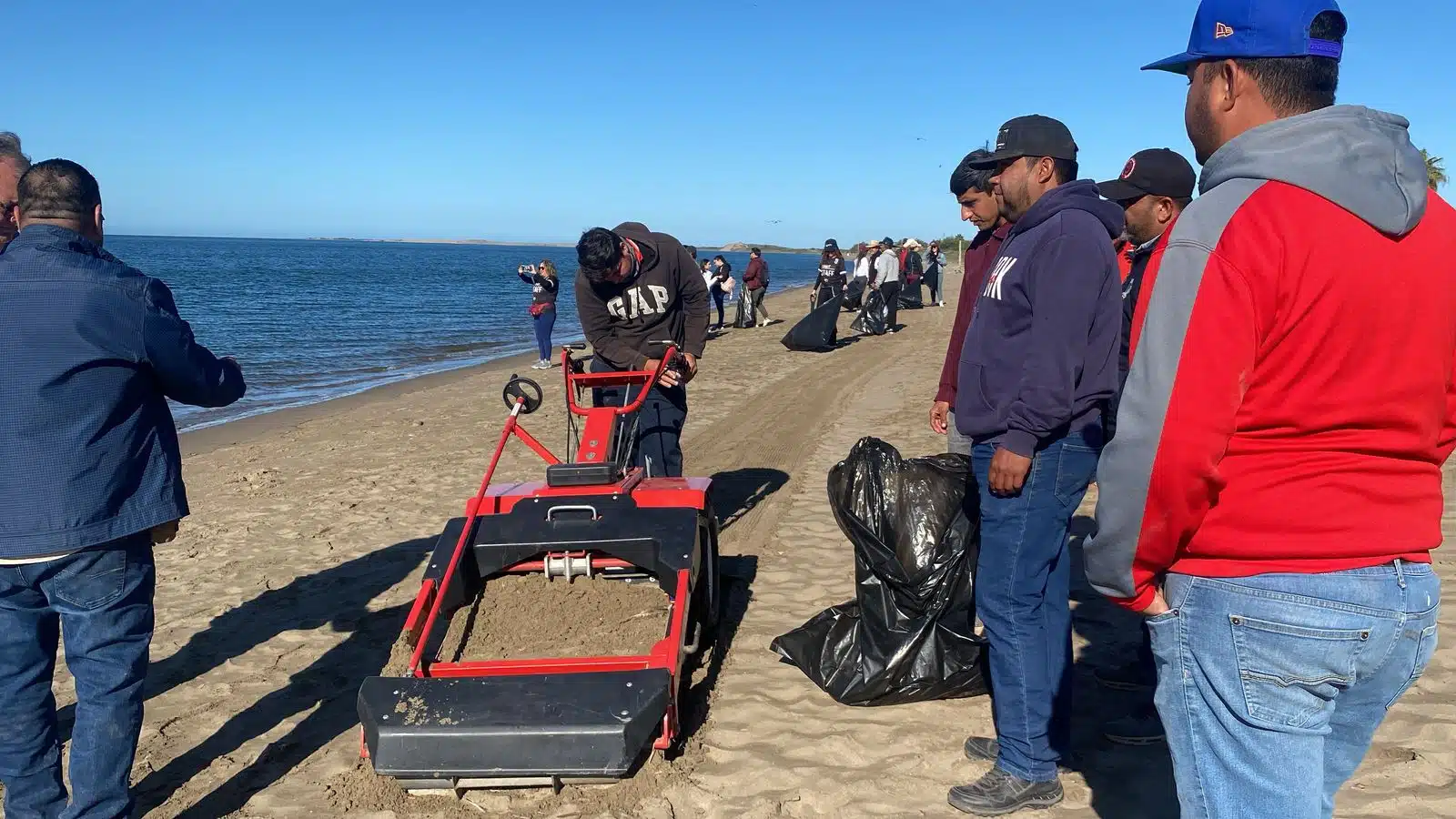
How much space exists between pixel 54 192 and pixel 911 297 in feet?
77.0

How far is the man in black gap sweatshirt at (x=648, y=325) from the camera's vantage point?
542cm

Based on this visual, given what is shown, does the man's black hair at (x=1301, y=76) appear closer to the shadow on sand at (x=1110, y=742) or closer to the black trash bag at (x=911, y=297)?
the shadow on sand at (x=1110, y=742)

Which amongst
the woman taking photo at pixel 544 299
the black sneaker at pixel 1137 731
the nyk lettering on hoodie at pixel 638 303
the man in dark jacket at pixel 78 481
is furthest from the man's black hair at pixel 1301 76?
the woman taking photo at pixel 544 299

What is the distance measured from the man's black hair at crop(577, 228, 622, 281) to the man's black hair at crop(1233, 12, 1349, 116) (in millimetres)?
3724

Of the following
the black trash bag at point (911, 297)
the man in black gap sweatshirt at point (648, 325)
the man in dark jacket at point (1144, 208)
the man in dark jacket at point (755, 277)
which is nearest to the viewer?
the man in dark jacket at point (1144, 208)

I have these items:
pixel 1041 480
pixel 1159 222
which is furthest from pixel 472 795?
pixel 1159 222

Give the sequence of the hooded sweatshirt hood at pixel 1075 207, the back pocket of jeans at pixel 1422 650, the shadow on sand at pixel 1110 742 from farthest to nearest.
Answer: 1. the shadow on sand at pixel 1110 742
2. the hooded sweatshirt hood at pixel 1075 207
3. the back pocket of jeans at pixel 1422 650

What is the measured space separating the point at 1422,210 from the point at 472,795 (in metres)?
3.08

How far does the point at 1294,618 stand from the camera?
5.18 feet

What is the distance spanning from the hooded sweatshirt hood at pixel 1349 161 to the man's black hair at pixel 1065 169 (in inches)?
54.4

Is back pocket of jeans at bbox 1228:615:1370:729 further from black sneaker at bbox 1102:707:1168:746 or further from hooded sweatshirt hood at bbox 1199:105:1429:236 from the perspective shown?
black sneaker at bbox 1102:707:1168:746

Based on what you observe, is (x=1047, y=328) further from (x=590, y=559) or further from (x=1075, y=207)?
(x=590, y=559)

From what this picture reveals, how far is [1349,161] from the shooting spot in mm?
1527

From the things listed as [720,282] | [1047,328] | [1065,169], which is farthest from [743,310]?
[1047,328]
